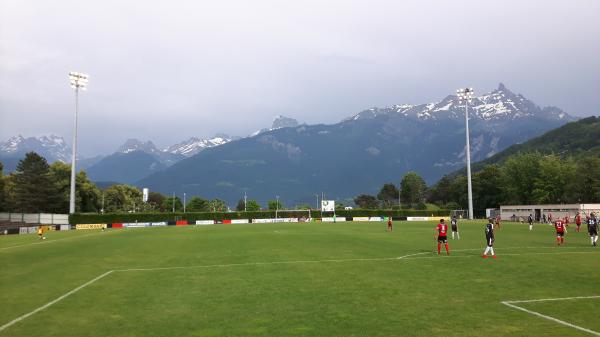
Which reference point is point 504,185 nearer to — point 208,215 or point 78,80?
point 208,215

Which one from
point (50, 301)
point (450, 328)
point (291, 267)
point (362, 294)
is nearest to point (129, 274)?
point (50, 301)

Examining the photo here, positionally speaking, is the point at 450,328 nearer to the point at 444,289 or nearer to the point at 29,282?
the point at 444,289

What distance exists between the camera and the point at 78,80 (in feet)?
266

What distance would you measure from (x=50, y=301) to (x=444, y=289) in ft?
42.7

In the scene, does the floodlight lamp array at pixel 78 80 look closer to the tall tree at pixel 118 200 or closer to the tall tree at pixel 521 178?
the tall tree at pixel 118 200

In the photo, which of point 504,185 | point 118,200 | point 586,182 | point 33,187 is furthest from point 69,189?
point 586,182

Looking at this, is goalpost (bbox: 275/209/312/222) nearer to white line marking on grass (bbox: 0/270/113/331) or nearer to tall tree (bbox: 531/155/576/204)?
tall tree (bbox: 531/155/576/204)

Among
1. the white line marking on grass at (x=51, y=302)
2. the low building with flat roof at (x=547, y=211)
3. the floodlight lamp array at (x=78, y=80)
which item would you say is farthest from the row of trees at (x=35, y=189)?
the low building with flat roof at (x=547, y=211)

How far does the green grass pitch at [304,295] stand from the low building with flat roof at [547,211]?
60715mm

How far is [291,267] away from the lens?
67.7 feet

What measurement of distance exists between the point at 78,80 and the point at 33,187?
123 feet

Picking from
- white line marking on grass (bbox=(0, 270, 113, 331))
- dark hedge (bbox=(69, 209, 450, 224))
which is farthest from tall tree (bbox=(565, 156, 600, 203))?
white line marking on grass (bbox=(0, 270, 113, 331))

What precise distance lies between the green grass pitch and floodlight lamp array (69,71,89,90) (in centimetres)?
6554

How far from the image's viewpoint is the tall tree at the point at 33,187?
10275 centimetres
